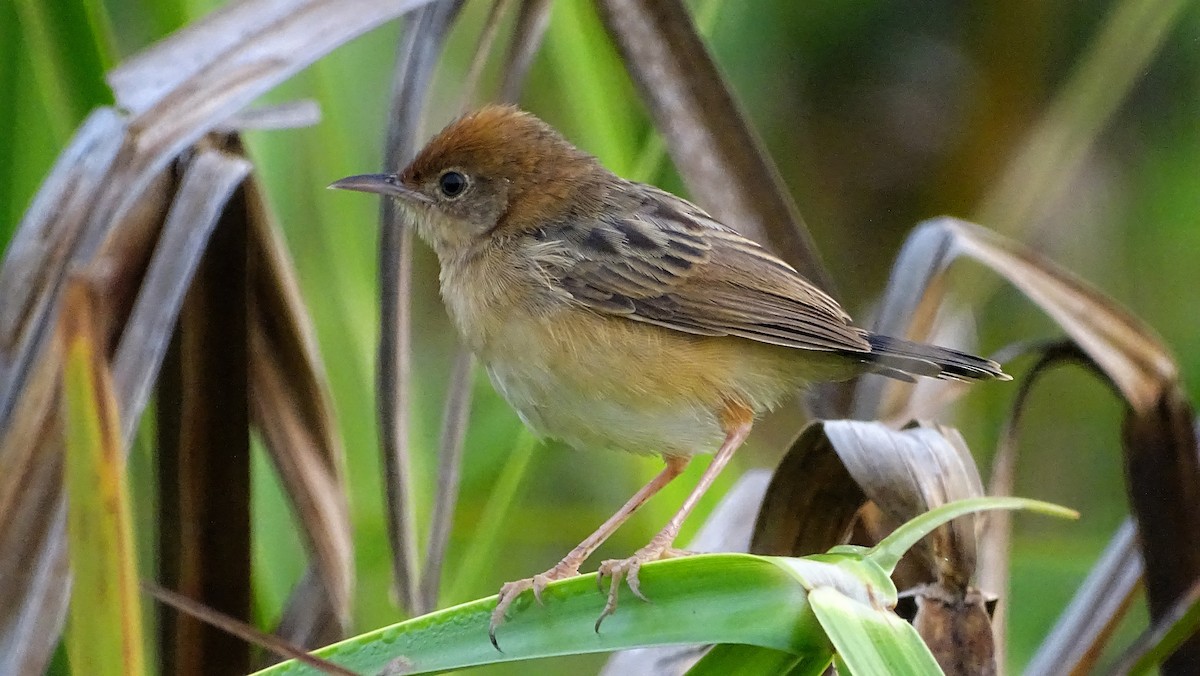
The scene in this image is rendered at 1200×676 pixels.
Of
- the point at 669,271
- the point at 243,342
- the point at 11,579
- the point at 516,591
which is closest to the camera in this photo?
the point at 516,591

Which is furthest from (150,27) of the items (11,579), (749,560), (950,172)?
(950,172)

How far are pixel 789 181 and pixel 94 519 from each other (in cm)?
246

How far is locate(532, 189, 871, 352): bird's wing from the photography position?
5.89 feet

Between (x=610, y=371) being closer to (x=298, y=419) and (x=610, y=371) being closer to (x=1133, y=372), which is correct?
(x=298, y=419)

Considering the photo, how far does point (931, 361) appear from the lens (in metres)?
1.63

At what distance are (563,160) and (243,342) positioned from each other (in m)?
0.68

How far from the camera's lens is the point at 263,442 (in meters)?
1.90

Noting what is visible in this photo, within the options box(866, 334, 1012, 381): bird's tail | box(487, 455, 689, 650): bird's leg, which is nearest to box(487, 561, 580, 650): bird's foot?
box(487, 455, 689, 650): bird's leg

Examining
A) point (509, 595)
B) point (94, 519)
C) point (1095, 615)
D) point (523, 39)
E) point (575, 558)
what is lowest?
point (1095, 615)

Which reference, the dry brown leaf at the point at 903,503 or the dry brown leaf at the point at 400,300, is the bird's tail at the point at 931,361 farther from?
the dry brown leaf at the point at 400,300

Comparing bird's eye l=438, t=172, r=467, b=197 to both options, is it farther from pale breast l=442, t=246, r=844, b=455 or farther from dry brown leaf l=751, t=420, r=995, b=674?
dry brown leaf l=751, t=420, r=995, b=674

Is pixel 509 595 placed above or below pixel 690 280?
below

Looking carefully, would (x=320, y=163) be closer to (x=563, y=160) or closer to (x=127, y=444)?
(x=563, y=160)

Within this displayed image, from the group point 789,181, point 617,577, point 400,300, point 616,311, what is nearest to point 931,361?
point 616,311
